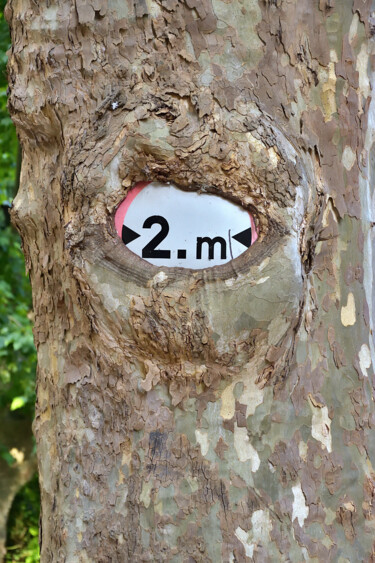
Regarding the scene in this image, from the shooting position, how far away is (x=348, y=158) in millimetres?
1704

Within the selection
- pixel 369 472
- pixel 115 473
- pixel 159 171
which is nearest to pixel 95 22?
pixel 159 171

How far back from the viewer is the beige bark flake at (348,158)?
5.57ft

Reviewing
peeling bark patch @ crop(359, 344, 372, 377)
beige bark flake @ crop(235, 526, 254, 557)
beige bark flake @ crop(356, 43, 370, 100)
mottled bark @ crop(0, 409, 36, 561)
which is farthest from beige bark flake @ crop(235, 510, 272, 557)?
mottled bark @ crop(0, 409, 36, 561)

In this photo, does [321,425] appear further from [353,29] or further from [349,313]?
[353,29]

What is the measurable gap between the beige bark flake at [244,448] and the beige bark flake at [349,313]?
14.5 inches

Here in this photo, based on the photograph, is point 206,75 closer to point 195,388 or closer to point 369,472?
point 195,388

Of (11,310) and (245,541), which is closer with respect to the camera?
(245,541)

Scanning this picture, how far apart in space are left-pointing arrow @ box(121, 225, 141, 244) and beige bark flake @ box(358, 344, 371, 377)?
24.2 inches

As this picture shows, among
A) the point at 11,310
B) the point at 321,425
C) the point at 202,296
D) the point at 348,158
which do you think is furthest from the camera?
the point at 11,310

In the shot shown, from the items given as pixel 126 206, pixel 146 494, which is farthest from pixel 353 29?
pixel 146 494

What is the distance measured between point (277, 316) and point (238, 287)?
11cm

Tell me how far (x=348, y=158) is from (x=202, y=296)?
0.56m

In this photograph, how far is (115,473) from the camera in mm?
1533

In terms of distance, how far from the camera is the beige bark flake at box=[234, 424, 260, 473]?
4.95 ft
